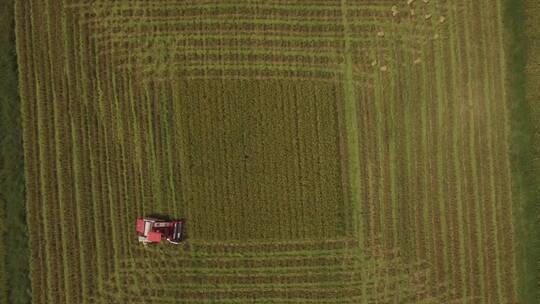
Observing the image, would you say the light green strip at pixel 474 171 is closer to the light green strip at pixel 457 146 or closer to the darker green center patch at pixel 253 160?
the light green strip at pixel 457 146

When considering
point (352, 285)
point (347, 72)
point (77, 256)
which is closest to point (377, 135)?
point (347, 72)

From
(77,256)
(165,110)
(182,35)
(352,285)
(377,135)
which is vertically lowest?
(352,285)

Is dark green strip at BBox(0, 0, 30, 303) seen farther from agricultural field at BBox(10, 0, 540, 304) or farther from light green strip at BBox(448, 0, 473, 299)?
light green strip at BBox(448, 0, 473, 299)

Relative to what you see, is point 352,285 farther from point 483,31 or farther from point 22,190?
point 22,190

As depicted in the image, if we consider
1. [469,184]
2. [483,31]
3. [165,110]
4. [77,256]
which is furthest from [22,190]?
[483,31]

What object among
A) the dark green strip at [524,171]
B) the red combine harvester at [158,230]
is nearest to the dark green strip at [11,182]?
the red combine harvester at [158,230]

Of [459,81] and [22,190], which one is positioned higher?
[459,81]

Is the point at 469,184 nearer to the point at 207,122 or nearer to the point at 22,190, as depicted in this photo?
the point at 207,122
